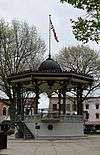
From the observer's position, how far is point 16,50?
54562 mm

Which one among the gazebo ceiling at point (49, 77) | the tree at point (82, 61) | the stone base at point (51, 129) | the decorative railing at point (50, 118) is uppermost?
the tree at point (82, 61)

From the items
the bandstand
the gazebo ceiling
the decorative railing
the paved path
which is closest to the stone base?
the bandstand

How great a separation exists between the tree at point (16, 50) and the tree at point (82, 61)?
8845 mm

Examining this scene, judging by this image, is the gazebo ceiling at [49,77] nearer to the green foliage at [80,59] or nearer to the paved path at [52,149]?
the paved path at [52,149]

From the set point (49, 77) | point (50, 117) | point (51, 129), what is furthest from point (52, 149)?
point (49, 77)

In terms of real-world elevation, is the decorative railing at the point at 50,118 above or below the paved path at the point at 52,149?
above

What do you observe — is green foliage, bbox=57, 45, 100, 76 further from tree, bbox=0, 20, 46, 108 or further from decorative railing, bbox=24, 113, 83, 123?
decorative railing, bbox=24, 113, 83, 123

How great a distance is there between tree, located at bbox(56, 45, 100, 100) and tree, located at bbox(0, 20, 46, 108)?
348 inches

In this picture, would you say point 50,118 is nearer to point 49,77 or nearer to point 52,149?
point 49,77

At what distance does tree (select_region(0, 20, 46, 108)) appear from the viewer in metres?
54.2

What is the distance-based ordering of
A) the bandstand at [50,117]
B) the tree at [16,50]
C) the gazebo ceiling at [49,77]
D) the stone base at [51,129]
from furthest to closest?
1. the tree at [16,50]
2. the gazebo ceiling at [49,77]
3. the bandstand at [50,117]
4. the stone base at [51,129]

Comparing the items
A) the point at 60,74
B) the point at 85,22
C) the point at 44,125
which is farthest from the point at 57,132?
the point at 85,22

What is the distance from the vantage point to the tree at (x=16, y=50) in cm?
5422

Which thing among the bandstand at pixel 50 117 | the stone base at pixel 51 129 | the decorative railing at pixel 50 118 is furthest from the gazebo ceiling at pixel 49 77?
the stone base at pixel 51 129
